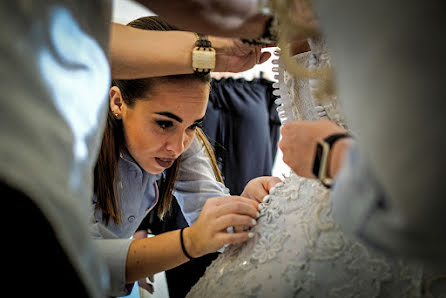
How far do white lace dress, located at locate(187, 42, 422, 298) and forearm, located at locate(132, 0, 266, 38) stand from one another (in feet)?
0.46

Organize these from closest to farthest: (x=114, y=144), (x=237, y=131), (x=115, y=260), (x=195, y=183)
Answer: (x=115, y=260) < (x=114, y=144) < (x=195, y=183) < (x=237, y=131)

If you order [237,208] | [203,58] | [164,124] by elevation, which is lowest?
[237,208]

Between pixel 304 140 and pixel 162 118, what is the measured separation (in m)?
0.49

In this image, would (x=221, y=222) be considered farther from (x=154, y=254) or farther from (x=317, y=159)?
(x=317, y=159)

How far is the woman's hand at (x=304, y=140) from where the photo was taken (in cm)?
44

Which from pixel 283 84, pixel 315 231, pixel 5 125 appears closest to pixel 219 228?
pixel 315 231

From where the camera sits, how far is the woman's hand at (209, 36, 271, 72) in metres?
0.75

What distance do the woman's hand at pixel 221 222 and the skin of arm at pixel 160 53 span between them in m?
0.28

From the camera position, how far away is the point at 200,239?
27.1 inches

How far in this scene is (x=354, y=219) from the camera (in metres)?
0.32

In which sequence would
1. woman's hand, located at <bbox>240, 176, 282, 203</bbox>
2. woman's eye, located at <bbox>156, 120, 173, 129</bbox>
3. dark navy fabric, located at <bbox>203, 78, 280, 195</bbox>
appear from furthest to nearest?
dark navy fabric, located at <bbox>203, 78, 280, 195</bbox>
woman's eye, located at <bbox>156, 120, 173, 129</bbox>
woman's hand, located at <bbox>240, 176, 282, 203</bbox>

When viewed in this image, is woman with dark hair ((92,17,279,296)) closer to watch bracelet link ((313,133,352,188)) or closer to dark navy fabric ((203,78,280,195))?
watch bracelet link ((313,133,352,188))

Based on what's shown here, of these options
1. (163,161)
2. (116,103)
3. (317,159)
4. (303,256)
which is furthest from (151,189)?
(317,159)

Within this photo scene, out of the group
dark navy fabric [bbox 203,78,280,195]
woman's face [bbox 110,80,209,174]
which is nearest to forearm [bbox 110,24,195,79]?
woman's face [bbox 110,80,209,174]
